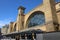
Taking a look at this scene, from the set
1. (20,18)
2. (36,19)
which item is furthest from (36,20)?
(20,18)

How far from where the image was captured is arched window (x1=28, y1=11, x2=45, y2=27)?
2192 centimetres

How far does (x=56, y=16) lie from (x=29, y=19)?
832 cm

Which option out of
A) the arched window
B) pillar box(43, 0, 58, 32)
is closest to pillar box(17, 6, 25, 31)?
the arched window

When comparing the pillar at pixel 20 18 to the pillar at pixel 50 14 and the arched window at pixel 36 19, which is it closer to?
the arched window at pixel 36 19

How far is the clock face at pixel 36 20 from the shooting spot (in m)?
21.9

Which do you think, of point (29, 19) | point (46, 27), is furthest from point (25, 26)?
point (46, 27)

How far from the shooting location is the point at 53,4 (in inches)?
791

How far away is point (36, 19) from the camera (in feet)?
77.8

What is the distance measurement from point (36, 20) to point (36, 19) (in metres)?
0.26

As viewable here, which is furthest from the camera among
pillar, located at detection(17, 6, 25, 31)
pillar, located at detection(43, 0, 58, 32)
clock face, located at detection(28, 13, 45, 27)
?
pillar, located at detection(17, 6, 25, 31)

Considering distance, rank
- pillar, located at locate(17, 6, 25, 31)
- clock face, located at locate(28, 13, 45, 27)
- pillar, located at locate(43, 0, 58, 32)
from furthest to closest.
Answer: pillar, located at locate(17, 6, 25, 31) → clock face, located at locate(28, 13, 45, 27) → pillar, located at locate(43, 0, 58, 32)

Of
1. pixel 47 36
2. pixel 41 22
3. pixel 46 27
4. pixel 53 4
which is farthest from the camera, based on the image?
pixel 41 22

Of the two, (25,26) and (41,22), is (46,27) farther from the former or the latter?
(25,26)

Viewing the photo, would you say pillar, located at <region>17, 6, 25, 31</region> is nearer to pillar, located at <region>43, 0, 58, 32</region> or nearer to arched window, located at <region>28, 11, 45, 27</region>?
arched window, located at <region>28, 11, 45, 27</region>
